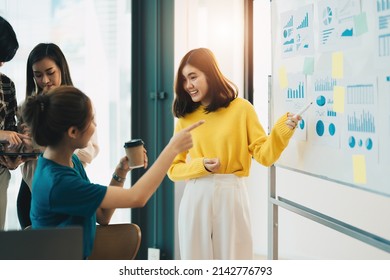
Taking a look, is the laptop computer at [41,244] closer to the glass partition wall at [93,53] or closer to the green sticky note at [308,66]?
the green sticky note at [308,66]

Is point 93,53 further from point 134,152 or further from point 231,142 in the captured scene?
point 134,152

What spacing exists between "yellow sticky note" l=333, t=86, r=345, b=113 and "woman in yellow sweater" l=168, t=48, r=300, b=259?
304 millimetres

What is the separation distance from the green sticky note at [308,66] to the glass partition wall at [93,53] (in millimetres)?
1469

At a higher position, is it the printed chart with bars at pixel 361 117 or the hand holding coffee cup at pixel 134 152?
the printed chart with bars at pixel 361 117

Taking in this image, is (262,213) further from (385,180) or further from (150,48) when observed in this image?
(385,180)

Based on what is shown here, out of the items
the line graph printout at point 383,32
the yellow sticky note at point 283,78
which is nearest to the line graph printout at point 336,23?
the line graph printout at point 383,32

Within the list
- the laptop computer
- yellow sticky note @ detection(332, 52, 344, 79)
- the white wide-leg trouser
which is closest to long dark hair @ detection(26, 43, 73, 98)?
the white wide-leg trouser

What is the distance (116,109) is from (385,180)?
1.99 m

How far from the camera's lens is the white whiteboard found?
1624 millimetres

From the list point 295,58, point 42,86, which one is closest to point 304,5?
point 295,58

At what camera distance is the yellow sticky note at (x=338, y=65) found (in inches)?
71.9

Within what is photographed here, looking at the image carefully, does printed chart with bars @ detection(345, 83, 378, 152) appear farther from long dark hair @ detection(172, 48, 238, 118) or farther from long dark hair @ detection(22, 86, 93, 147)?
long dark hair @ detection(22, 86, 93, 147)

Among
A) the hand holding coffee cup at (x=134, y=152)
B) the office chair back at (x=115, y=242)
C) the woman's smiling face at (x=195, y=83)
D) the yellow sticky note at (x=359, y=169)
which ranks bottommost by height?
the office chair back at (x=115, y=242)

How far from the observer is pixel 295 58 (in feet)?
7.14
